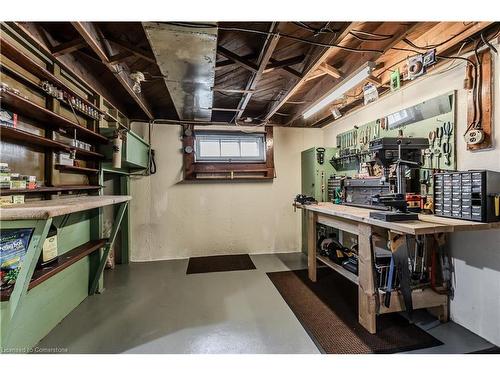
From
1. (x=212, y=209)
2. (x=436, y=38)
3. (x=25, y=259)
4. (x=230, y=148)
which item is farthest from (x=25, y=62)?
(x=436, y=38)

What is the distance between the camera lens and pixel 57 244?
2.01m

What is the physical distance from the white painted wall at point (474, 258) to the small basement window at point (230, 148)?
2.51 meters

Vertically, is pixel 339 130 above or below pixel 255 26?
A: below

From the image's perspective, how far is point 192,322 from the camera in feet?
6.74

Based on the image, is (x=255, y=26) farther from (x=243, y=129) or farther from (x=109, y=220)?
(x=109, y=220)

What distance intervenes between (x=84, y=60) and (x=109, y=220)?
228cm

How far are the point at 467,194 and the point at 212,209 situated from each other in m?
3.30

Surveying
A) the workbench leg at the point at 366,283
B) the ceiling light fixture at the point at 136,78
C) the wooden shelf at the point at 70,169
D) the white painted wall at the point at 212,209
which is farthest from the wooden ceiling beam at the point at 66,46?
the workbench leg at the point at 366,283

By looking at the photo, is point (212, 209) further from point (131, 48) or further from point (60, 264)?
point (131, 48)

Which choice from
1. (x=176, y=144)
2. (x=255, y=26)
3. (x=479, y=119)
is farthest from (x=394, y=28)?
(x=176, y=144)

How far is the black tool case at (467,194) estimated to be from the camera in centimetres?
154

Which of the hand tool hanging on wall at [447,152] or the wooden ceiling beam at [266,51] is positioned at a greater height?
the wooden ceiling beam at [266,51]

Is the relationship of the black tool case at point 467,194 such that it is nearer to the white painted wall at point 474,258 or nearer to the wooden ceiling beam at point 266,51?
the white painted wall at point 474,258

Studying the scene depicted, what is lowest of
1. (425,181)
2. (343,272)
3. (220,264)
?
(220,264)
